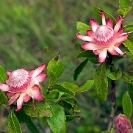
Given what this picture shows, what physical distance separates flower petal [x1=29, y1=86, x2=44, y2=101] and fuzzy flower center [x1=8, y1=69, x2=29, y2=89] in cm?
4

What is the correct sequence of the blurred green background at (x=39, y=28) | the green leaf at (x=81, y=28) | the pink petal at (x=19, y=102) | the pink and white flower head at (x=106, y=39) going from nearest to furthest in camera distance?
the pink petal at (x=19, y=102) < the pink and white flower head at (x=106, y=39) < the green leaf at (x=81, y=28) < the blurred green background at (x=39, y=28)

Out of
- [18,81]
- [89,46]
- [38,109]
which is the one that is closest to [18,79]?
[18,81]

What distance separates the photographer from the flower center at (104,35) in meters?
1.50

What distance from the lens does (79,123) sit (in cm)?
322

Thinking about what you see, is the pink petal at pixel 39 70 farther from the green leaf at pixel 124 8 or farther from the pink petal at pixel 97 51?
the green leaf at pixel 124 8

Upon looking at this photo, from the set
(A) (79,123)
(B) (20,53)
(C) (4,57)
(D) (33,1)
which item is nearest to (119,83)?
(A) (79,123)

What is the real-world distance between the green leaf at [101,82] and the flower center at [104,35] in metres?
0.09

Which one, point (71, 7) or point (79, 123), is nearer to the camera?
point (79, 123)

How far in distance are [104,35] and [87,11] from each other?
2.56 m

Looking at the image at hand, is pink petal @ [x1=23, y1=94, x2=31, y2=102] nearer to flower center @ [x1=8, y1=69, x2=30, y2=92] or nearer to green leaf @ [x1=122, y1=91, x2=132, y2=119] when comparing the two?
flower center @ [x1=8, y1=69, x2=30, y2=92]

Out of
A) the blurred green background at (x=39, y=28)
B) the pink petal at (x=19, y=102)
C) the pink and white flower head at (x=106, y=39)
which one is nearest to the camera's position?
the pink petal at (x=19, y=102)

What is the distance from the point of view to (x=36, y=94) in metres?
1.42

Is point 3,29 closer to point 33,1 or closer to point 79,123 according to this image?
point 33,1

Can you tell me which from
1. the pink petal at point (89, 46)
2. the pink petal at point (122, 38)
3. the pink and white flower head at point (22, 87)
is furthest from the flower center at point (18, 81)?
the pink petal at point (122, 38)
